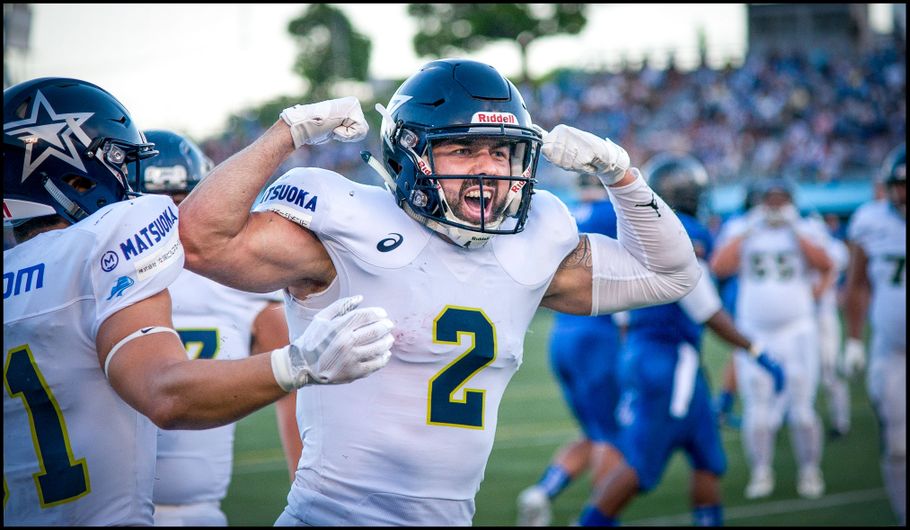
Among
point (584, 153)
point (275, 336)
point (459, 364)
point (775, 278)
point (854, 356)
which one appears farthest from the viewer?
point (775, 278)

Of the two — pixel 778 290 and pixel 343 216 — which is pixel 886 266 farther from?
pixel 343 216

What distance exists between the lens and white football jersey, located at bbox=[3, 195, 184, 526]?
2.12 metres

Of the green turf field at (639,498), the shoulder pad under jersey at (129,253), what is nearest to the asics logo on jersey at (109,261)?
the shoulder pad under jersey at (129,253)

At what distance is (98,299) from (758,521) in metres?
4.80

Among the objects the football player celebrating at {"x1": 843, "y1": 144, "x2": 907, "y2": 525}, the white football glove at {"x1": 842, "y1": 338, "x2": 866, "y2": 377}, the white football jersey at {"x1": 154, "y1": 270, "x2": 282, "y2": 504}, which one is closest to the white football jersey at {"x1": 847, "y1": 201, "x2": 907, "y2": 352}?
the football player celebrating at {"x1": 843, "y1": 144, "x2": 907, "y2": 525}

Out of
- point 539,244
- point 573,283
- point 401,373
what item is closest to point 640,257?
point 573,283

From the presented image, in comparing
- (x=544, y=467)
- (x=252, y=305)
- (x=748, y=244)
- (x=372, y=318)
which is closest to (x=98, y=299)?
(x=372, y=318)

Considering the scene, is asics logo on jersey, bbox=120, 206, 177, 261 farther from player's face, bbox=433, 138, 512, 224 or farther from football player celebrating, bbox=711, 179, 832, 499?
football player celebrating, bbox=711, 179, 832, 499

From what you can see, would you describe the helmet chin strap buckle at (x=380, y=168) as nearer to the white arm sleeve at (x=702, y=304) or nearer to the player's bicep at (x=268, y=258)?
the player's bicep at (x=268, y=258)

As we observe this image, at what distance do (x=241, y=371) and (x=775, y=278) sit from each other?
20.1 ft

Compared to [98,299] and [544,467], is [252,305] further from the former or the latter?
[544,467]

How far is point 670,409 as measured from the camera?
510 cm

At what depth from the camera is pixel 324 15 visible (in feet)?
118

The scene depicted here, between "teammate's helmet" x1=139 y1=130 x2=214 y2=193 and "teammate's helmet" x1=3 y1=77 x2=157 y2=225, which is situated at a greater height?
"teammate's helmet" x1=3 y1=77 x2=157 y2=225
